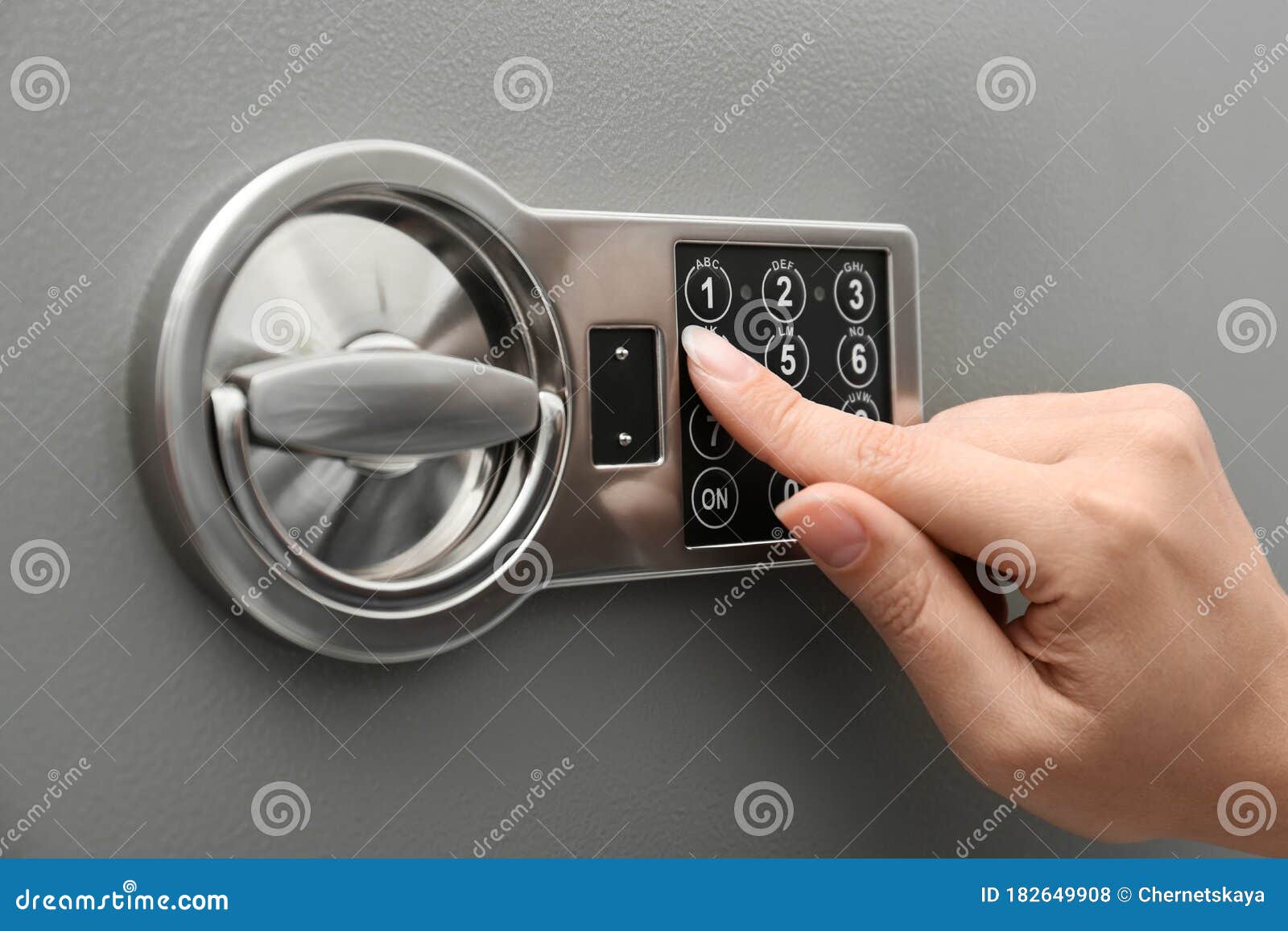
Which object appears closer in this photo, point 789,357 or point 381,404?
point 381,404

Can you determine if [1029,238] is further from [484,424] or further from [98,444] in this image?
[98,444]

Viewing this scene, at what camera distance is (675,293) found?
0.46 m

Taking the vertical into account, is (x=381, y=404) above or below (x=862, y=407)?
below

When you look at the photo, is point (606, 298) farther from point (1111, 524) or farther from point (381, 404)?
point (1111, 524)

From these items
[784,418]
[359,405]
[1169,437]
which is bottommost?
[359,405]

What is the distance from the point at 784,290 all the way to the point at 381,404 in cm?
21

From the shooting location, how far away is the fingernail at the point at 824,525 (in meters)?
0.45

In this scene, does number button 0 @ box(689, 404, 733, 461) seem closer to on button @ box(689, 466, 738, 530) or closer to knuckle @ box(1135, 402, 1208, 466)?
on button @ box(689, 466, 738, 530)

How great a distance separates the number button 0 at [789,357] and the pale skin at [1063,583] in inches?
0.8

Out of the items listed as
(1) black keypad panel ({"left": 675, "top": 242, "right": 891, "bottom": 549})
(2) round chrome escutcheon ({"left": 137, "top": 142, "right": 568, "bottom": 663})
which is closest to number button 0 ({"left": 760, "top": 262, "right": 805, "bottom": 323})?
(1) black keypad panel ({"left": 675, "top": 242, "right": 891, "bottom": 549})

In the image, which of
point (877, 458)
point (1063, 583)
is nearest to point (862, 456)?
point (877, 458)

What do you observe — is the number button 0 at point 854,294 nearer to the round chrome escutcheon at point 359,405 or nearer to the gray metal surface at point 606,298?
the gray metal surface at point 606,298

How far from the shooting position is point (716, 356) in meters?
0.45

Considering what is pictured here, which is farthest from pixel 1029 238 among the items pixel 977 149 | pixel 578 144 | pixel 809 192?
pixel 578 144
